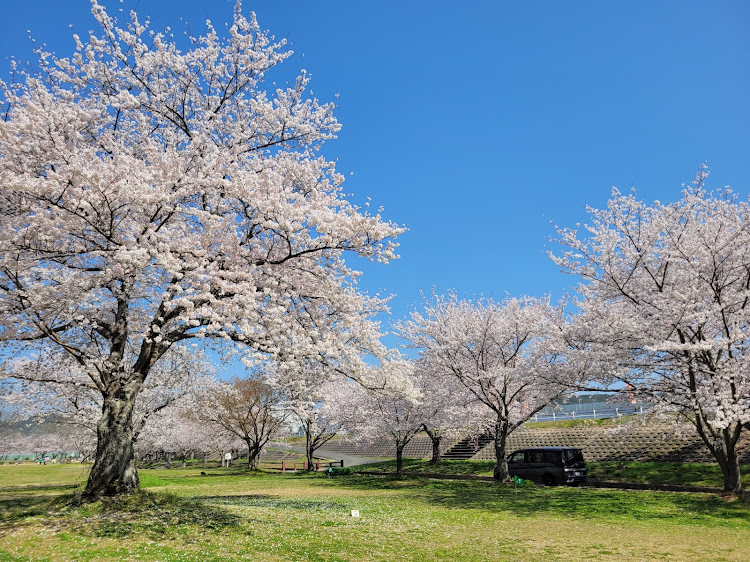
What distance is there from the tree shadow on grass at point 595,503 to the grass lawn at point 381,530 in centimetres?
6

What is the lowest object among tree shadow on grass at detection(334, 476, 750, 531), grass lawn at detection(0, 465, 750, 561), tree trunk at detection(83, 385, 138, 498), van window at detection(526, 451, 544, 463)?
tree shadow on grass at detection(334, 476, 750, 531)

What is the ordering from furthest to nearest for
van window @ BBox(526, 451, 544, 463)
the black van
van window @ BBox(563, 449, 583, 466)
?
van window @ BBox(526, 451, 544, 463)
van window @ BBox(563, 449, 583, 466)
the black van

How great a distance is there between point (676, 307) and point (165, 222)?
1458 cm

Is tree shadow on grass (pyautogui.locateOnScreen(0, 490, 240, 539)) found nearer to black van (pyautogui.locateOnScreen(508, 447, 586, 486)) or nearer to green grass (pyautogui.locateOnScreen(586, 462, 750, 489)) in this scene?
black van (pyautogui.locateOnScreen(508, 447, 586, 486))

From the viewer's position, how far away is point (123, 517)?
1135cm

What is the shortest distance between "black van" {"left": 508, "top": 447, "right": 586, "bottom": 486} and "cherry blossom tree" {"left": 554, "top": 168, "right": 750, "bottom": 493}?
7.66 metres

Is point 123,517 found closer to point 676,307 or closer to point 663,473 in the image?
point 676,307

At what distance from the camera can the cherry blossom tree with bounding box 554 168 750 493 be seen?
14945 millimetres

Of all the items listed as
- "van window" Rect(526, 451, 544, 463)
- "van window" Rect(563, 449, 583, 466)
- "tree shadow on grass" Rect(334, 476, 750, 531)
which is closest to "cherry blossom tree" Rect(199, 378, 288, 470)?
"tree shadow on grass" Rect(334, 476, 750, 531)

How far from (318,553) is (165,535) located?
11.7 feet

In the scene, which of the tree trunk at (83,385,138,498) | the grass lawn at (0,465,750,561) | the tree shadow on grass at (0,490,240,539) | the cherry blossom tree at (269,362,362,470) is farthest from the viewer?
the cherry blossom tree at (269,362,362,470)

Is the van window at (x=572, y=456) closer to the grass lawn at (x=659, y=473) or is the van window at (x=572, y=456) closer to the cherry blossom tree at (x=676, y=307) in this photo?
the grass lawn at (x=659, y=473)

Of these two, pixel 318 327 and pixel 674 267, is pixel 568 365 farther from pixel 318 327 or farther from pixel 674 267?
pixel 318 327

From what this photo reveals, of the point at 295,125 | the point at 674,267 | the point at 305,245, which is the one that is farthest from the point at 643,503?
the point at 295,125
